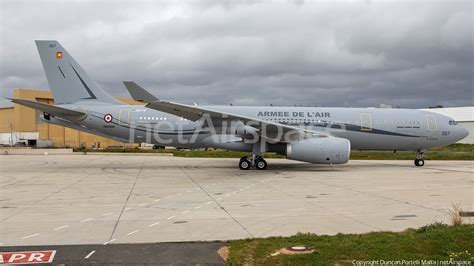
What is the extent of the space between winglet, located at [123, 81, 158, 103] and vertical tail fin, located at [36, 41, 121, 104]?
5.71m

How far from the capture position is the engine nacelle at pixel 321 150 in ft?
62.9

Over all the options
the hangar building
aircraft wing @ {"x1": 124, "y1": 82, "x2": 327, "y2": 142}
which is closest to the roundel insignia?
aircraft wing @ {"x1": 124, "y1": 82, "x2": 327, "y2": 142}

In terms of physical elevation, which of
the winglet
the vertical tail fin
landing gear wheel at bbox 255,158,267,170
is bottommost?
landing gear wheel at bbox 255,158,267,170

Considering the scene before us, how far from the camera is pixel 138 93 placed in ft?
56.9

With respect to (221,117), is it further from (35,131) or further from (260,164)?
(35,131)

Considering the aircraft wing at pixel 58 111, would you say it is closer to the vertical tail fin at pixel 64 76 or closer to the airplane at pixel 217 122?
the airplane at pixel 217 122

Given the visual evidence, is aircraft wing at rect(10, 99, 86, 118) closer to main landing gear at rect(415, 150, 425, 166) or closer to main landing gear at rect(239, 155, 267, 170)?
main landing gear at rect(239, 155, 267, 170)

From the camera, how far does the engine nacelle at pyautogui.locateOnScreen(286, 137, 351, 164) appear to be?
62.9ft

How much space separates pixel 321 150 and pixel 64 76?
44.3 feet

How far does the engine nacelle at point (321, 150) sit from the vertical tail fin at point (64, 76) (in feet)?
35.4

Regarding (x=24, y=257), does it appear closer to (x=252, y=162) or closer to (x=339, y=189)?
(x=339, y=189)

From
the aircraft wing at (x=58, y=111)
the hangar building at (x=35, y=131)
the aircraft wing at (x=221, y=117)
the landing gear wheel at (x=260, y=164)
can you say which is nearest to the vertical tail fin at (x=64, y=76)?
the aircraft wing at (x=58, y=111)

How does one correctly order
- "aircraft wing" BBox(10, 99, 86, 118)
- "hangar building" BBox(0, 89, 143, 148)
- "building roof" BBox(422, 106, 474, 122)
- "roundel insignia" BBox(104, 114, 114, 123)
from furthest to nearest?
1. "hangar building" BBox(0, 89, 143, 148)
2. "building roof" BBox(422, 106, 474, 122)
3. "roundel insignia" BBox(104, 114, 114, 123)
4. "aircraft wing" BBox(10, 99, 86, 118)

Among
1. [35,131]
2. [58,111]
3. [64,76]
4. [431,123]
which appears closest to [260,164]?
[431,123]
